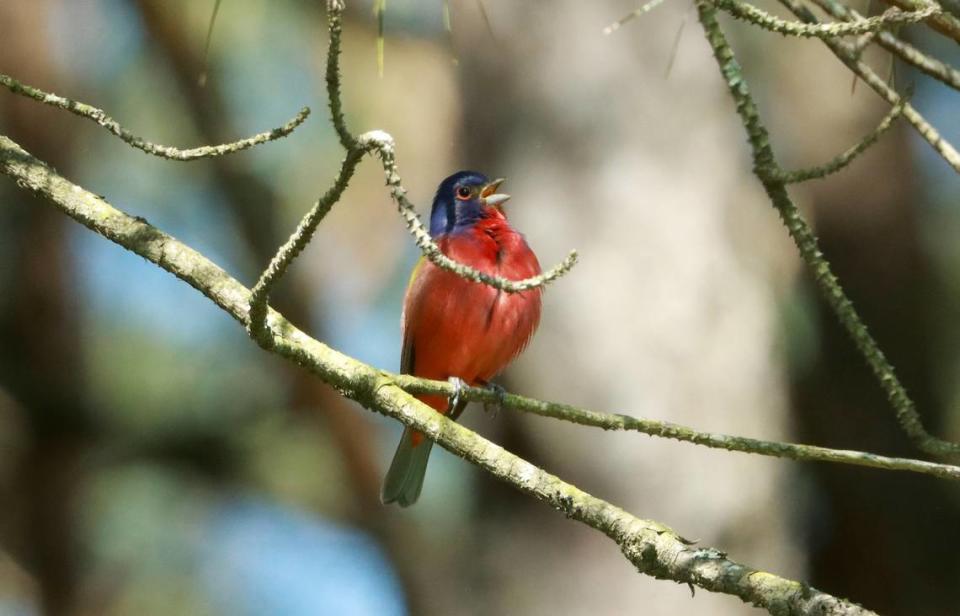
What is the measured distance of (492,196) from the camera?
6.04 meters

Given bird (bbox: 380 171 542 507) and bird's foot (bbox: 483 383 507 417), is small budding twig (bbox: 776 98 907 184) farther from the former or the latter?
bird (bbox: 380 171 542 507)

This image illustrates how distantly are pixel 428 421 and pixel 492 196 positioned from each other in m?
3.35

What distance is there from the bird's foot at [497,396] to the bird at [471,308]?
0.10 metres

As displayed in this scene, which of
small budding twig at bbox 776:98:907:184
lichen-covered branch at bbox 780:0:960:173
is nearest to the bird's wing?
lichen-covered branch at bbox 780:0:960:173

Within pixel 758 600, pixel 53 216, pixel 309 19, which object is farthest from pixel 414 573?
pixel 758 600

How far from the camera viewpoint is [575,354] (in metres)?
7.16

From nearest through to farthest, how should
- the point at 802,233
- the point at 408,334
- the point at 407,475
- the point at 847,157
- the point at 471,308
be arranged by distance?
the point at 847,157 → the point at 802,233 → the point at 471,308 → the point at 408,334 → the point at 407,475

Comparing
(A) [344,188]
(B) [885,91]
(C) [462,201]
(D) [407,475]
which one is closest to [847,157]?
(B) [885,91]

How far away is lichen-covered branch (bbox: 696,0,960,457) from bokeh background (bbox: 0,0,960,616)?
3.87 metres

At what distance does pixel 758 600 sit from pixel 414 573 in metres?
5.75

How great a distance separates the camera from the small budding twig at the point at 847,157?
2.75 m

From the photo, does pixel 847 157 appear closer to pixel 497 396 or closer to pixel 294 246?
pixel 497 396

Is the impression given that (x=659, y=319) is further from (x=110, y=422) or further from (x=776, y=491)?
(x=110, y=422)

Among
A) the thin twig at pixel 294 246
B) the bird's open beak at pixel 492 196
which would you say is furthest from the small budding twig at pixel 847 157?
Answer: the bird's open beak at pixel 492 196
